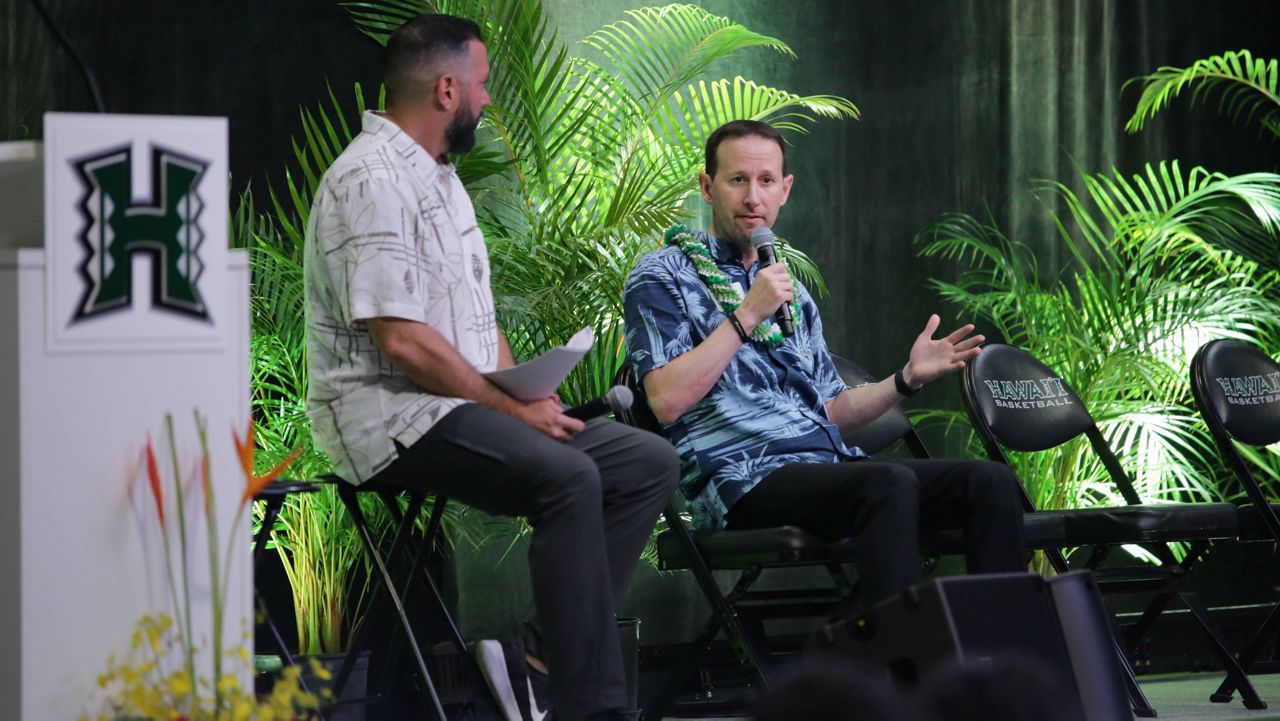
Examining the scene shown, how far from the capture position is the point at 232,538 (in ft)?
5.88

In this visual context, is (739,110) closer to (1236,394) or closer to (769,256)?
(769,256)

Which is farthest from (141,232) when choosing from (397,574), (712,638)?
(712,638)

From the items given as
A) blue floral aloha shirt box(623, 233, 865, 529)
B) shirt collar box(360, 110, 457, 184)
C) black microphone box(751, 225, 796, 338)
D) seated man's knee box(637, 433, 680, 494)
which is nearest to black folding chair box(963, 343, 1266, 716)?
blue floral aloha shirt box(623, 233, 865, 529)

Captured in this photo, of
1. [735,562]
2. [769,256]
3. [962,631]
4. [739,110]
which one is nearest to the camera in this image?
[962,631]

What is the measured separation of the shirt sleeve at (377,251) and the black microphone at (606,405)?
34cm

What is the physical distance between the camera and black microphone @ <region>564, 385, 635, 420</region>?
8.30 feet

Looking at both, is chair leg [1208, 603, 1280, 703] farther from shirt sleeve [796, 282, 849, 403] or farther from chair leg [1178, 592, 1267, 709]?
shirt sleeve [796, 282, 849, 403]

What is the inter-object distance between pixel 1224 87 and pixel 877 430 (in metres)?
2.72

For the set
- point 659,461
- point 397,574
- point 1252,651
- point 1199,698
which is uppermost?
point 659,461

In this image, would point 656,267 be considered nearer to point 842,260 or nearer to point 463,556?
point 463,556

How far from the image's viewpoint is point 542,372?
2.64 metres

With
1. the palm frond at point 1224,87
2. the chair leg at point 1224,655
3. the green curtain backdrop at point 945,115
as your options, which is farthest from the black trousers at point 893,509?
the palm frond at point 1224,87

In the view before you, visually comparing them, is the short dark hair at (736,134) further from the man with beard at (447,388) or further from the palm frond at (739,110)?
the man with beard at (447,388)

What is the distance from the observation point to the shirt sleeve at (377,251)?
2.62 meters
